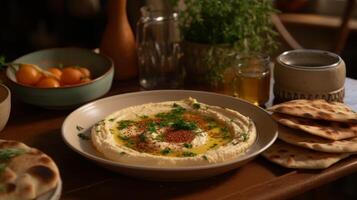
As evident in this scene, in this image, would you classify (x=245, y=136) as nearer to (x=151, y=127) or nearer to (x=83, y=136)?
(x=151, y=127)

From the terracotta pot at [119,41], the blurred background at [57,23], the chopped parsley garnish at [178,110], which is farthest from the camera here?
the blurred background at [57,23]

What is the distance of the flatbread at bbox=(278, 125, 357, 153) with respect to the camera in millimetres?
1237

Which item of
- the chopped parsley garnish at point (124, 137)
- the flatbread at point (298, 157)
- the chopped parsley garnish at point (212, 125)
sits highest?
the chopped parsley garnish at point (124, 137)

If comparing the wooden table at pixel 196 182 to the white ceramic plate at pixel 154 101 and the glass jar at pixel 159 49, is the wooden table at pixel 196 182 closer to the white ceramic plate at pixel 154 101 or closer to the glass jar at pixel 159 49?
the white ceramic plate at pixel 154 101

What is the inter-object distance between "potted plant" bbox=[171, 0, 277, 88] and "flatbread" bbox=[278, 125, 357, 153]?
1.12 feet

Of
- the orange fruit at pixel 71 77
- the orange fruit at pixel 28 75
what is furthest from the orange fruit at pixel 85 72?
the orange fruit at pixel 28 75

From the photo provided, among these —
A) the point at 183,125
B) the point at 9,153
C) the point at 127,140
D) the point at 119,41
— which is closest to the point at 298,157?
the point at 183,125

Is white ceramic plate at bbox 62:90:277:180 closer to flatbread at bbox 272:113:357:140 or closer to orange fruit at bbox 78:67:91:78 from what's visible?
flatbread at bbox 272:113:357:140

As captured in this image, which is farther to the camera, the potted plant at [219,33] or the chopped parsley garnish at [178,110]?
the potted plant at [219,33]

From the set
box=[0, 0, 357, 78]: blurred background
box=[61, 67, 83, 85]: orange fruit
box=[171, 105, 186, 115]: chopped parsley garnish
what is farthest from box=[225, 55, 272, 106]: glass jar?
box=[0, 0, 357, 78]: blurred background

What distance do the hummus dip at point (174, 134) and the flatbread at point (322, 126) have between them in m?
0.08

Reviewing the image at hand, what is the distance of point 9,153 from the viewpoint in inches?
43.2

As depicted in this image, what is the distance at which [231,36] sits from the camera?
165 centimetres

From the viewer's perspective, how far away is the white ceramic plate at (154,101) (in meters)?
1.12
